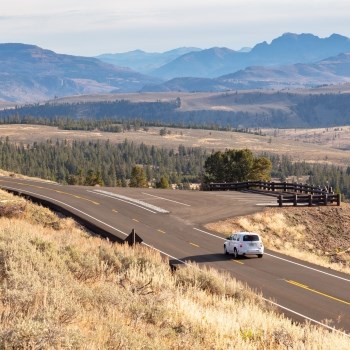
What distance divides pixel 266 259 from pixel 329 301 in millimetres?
8845

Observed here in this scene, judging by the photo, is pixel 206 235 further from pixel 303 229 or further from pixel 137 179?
pixel 137 179

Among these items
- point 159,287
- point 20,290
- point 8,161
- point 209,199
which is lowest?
point 8,161

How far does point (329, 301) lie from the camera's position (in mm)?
20141

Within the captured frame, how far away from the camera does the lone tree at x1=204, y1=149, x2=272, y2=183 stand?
89500 millimetres

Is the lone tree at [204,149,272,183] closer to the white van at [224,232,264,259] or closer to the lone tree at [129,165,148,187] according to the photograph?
the lone tree at [129,165,148,187]

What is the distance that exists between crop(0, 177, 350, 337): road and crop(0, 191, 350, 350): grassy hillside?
2.67 metres

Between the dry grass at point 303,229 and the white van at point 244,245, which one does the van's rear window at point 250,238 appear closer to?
the white van at point 244,245

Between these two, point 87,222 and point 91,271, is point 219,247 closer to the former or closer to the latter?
point 87,222

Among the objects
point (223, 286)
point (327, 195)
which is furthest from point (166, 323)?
point (327, 195)

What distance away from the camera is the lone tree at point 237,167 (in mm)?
89500

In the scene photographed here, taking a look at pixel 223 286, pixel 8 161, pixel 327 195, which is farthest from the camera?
pixel 8 161

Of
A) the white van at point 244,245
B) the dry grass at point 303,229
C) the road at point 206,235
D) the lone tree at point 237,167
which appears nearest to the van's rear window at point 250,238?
the white van at point 244,245

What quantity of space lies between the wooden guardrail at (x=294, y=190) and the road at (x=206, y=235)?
7.54ft

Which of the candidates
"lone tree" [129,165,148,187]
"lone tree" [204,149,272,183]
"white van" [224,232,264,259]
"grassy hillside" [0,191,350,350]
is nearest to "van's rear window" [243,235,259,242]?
"white van" [224,232,264,259]
